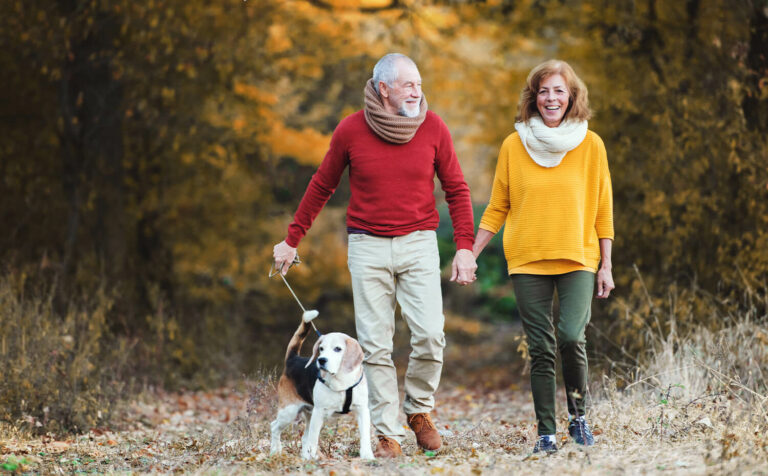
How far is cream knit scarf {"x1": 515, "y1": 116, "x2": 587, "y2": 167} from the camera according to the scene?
15.9 feet

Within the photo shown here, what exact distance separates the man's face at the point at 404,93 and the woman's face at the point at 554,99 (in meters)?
0.68

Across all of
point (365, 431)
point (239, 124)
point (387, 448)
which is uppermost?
point (239, 124)

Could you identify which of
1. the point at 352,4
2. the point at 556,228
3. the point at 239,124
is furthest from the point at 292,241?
the point at 352,4

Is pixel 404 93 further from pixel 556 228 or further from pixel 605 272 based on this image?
pixel 605 272

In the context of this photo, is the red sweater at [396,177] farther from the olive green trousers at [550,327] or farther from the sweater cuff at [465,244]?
the olive green trousers at [550,327]

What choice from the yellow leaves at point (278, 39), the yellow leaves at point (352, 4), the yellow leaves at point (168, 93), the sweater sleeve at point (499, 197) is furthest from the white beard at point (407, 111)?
the yellow leaves at point (352, 4)

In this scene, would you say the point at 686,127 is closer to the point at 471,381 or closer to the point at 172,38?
the point at 471,381

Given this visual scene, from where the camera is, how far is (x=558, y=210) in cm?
489

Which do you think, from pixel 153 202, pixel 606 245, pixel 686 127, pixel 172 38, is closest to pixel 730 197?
pixel 686 127

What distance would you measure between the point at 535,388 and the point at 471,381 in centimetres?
695

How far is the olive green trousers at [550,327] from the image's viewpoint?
4.88 meters

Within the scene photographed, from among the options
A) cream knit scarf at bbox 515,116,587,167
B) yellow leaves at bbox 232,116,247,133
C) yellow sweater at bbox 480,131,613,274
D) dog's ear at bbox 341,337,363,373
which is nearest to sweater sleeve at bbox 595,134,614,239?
yellow sweater at bbox 480,131,613,274

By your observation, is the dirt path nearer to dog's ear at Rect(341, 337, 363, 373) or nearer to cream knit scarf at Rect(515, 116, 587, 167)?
dog's ear at Rect(341, 337, 363, 373)

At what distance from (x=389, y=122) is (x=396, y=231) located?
1.90 ft
